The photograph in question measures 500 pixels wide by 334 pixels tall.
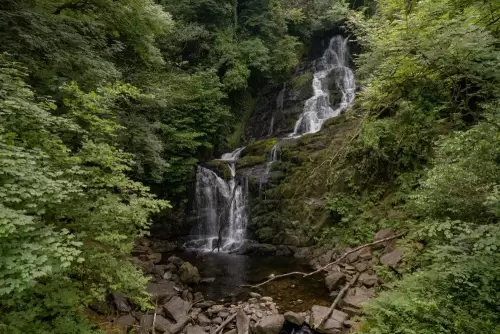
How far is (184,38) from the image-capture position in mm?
16125

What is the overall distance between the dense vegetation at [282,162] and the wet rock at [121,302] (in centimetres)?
65

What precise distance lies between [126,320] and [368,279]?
5714 mm

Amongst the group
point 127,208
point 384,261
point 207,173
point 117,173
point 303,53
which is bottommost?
point 384,261

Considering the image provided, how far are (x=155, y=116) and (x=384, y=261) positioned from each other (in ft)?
34.8

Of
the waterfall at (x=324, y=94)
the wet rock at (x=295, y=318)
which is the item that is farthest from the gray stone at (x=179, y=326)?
the waterfall at (x=324, y=94)

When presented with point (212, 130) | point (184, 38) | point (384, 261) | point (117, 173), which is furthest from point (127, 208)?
point (184, 38)

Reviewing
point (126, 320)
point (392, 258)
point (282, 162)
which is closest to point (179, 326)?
point (126, 320)

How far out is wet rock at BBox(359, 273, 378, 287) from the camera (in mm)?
7422

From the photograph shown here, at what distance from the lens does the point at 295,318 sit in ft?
21.8

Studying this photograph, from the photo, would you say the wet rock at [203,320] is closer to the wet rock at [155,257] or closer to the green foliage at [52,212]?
the green foliage at [52,212]

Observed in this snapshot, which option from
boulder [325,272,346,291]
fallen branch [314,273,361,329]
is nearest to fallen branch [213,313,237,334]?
fallen branch [314,273,361,329]

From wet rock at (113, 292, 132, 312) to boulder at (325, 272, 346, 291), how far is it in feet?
16.6

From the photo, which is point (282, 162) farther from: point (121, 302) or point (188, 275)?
point (121, 302)

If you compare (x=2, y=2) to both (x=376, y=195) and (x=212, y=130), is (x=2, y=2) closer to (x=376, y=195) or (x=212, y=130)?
(x=212, y=130)
